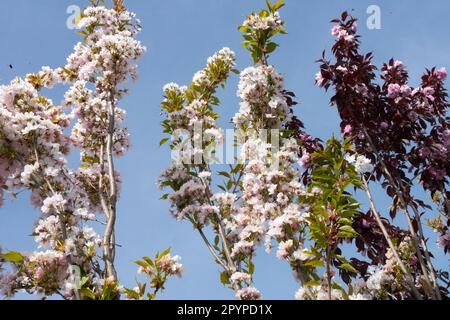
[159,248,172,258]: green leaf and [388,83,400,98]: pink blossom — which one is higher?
[388,83,400,98]: pink blossom

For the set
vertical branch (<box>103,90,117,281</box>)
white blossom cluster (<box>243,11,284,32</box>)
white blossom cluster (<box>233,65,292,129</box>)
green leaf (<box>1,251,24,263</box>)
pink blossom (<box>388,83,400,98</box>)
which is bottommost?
green leaf (<box>1,251,24,263</box>)

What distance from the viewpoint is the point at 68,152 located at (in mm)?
5277

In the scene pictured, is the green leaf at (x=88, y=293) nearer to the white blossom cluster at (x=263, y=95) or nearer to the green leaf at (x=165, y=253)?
the green leaf at (x=165, y=253)

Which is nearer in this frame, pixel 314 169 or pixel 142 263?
pixel 142 263

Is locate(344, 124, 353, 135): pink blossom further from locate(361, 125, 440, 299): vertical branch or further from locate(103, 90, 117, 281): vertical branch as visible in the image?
locate(103, 90, 117, 281): vertical branch

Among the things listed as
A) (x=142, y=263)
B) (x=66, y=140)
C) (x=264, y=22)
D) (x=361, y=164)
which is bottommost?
(x=142, y=263)

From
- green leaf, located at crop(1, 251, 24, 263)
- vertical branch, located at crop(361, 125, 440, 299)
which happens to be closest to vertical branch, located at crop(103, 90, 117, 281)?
green leaf, located at crop(1, 251, 24, 263)

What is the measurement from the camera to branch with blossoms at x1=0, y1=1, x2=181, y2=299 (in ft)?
13.3

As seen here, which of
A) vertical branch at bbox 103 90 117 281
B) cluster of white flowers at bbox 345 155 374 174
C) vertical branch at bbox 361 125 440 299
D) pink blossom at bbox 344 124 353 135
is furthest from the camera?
pink blossom at bbox 344 124 353 135

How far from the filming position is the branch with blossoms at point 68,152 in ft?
13.3

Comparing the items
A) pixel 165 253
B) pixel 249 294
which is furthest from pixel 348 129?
pixel 165 253

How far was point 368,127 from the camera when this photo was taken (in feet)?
18.4

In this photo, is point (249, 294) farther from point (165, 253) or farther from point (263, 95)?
point (263, 95)
